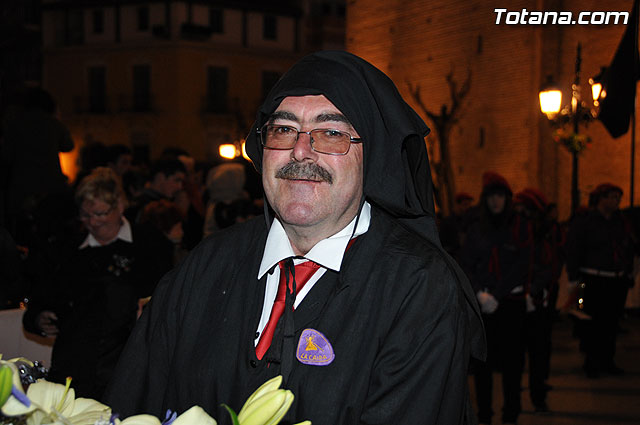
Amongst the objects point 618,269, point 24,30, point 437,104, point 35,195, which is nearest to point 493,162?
point 437,104

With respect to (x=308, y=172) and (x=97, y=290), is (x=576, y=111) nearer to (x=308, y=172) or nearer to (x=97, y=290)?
(x=97, y=290)

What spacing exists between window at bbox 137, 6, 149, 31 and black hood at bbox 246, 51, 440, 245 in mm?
37599

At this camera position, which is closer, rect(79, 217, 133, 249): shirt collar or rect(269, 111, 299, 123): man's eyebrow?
rect(269, 111, 299, 123): man's eyebrow

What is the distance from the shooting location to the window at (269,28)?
132 feet

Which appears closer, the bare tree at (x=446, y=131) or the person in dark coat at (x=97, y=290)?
the person in dark coat at (x=97, y=290)

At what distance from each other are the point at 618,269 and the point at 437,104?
52.4ft

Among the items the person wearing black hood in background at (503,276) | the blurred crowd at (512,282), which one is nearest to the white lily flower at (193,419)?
the blurred crowd at (512,282)

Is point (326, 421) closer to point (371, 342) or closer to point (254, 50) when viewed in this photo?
point (371, 342)

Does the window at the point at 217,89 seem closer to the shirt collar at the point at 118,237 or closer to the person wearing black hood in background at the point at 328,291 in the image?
the shirt collar at the point at 118,237

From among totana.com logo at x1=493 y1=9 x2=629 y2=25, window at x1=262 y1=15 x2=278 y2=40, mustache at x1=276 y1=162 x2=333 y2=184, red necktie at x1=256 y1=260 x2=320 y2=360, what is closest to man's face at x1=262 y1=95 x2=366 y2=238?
mustache at x1=276 y1=162 x2=333 y2=184

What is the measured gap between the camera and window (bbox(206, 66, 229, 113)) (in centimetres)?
3775

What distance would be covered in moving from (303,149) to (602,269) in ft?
23.9

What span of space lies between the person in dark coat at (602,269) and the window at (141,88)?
3103 centimetres

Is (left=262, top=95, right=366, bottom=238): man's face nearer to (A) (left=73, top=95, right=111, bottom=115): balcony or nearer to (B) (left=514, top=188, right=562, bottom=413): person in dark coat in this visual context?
(B) (left=514, top=188, right=562, bottom=413): person in dark coat
